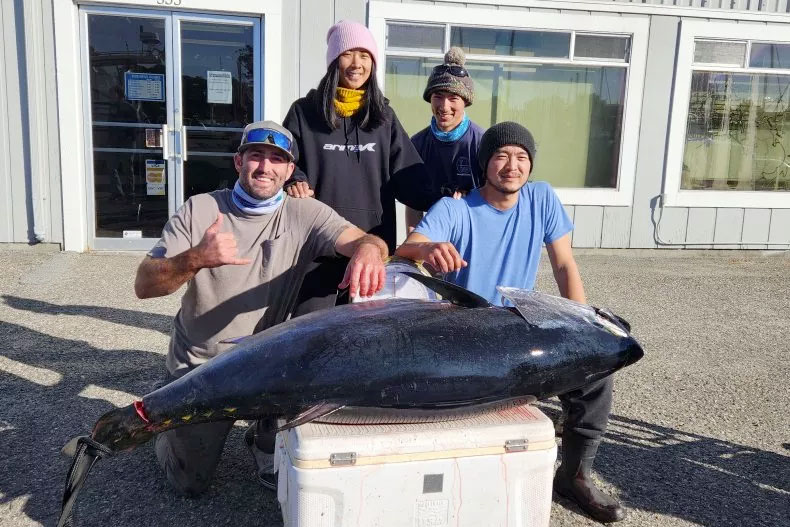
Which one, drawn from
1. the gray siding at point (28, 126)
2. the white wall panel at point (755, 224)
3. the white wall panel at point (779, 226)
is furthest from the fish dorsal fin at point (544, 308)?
the white wall panel at point (779, 226)

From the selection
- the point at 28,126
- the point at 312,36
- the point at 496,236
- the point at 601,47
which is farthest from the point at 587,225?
the point at 28,126

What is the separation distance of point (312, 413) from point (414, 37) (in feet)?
20.6

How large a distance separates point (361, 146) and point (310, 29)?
175 inches

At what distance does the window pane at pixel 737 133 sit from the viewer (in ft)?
27.0

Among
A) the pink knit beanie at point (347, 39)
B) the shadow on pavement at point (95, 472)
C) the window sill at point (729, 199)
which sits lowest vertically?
Answer: the shadow on pavement at point (95, 472)

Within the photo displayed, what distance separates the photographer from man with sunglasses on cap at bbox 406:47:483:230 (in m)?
3.81

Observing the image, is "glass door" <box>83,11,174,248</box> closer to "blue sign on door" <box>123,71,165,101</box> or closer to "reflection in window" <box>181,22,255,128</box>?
"blue sign on door" <box>123,71,165,101</box>

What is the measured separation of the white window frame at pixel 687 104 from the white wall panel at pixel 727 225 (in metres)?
0.09

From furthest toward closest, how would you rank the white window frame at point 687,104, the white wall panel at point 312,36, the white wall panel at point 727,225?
1. the white wall panel at point 727,225
2. the white window frame at point 687,104
3. the white wall panel at point 312,36

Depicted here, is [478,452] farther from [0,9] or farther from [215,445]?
[0,9]

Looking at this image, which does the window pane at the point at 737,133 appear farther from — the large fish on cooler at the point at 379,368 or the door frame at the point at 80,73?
the large fish on cooler at the point at 379,368

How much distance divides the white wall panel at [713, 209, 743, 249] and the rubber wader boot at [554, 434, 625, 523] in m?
6.57

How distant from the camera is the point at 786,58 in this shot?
8.30 metres

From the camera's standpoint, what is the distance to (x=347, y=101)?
311 centimetres
